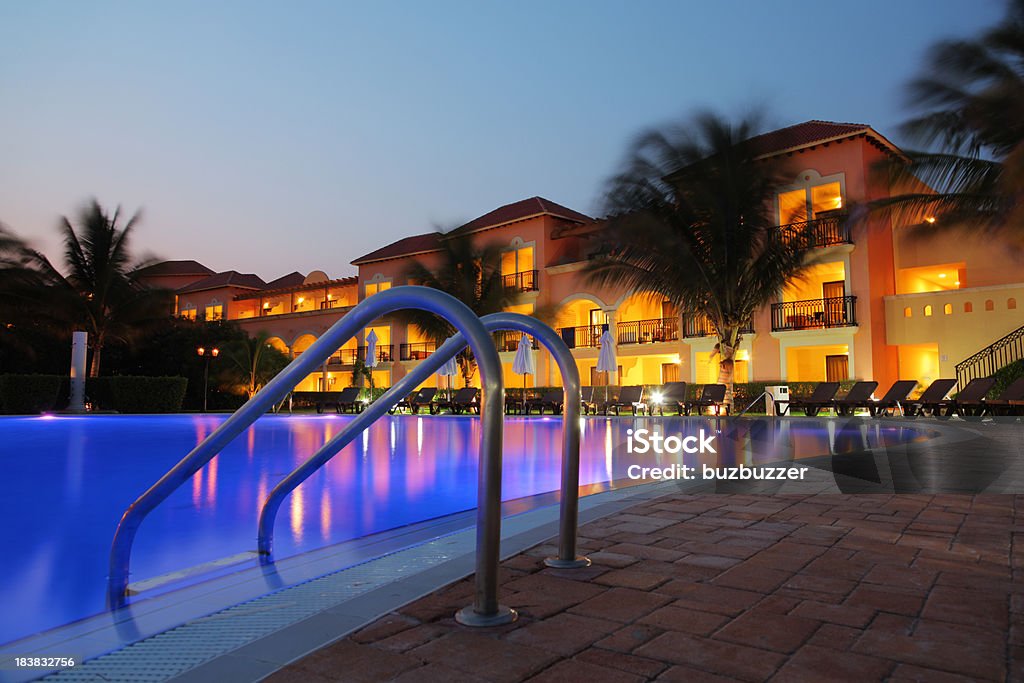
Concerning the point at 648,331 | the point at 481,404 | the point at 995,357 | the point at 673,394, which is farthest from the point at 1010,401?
the point at 481,404

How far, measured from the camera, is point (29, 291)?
24.7m

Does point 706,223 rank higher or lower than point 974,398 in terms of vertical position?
higher

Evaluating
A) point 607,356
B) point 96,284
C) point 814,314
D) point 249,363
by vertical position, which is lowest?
point 607,356

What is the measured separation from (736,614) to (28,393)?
2553 centimetres

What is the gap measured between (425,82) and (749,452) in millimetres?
53297

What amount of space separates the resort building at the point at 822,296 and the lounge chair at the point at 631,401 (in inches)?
94.5

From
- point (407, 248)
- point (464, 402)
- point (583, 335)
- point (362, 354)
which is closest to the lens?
point (464, 402)

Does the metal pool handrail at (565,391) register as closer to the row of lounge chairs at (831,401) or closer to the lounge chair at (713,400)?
the row of lounge chairs at (831,401)

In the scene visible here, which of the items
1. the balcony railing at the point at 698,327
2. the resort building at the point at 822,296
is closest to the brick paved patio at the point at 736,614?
the resort building at the point at 822,296

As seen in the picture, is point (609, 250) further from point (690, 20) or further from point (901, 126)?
point (690, 20)

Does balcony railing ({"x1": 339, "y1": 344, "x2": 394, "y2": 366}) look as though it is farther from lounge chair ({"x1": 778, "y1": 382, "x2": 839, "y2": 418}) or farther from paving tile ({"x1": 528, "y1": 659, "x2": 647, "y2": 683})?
paving tile ({"x1": 528, "y1": 659, "x2": 647, "y2": 683})

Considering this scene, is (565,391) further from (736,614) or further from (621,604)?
(736,614)

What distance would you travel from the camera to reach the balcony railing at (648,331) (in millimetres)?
26172

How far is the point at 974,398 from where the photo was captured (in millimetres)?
14445
